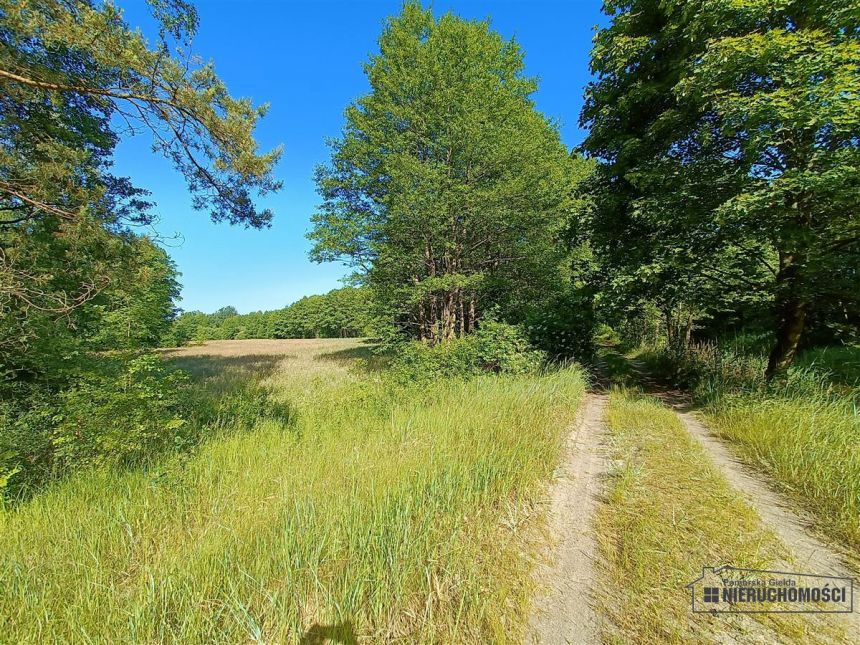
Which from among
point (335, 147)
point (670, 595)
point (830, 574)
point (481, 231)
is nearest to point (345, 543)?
point (670, 595)

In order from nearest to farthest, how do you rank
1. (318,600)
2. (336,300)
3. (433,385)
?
(318,600)
(433,385)
(336,300)

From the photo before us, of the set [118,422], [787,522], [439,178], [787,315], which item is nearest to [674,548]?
[787,522]

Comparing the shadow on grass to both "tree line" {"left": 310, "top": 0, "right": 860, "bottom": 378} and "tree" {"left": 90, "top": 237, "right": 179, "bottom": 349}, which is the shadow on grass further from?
"tree line" {"left": 310, "top": 0, "right": 860, "bottom": 378}

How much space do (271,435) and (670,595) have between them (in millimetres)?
5000

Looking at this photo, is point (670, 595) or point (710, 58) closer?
point (670, 595)

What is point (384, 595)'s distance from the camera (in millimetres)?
1947

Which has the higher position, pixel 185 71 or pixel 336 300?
pixel 336 300

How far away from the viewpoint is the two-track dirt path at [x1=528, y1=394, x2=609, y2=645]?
6.23 feet

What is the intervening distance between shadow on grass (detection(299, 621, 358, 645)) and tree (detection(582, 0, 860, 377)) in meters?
8.05

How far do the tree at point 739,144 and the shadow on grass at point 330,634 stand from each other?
317 inches

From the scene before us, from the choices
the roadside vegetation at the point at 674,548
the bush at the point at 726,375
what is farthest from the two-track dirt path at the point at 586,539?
the bush at the point at 726,375

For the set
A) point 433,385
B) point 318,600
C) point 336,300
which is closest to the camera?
point 318,600

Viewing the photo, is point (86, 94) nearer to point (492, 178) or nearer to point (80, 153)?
point (80, 153)

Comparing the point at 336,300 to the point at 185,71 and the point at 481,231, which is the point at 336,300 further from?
the point at 185,71
